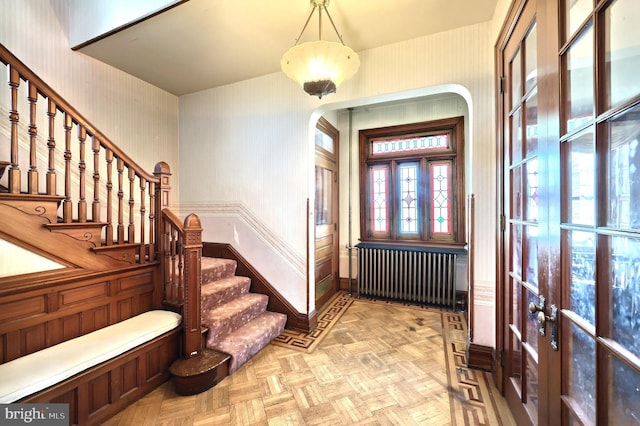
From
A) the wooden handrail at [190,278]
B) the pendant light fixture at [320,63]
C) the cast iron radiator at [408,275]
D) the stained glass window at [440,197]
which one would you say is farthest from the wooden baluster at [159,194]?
the stained glass window at [440,197]

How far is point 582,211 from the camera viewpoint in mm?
927

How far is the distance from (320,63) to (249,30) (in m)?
1.00

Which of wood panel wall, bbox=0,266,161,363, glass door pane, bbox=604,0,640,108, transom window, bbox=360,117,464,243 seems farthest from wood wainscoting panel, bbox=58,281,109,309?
transom window, bbox=360,117,464,243

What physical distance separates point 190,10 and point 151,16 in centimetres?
35

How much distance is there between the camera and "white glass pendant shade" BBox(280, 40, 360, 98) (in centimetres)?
172

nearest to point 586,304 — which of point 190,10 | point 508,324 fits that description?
point 508,324

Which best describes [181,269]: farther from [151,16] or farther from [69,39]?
[69,39]

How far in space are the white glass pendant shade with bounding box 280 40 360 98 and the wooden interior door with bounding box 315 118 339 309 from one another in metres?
1.58

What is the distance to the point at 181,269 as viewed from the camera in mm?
2201

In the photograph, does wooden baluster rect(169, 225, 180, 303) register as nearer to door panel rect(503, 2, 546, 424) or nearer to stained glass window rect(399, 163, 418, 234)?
door panel rect(503, 2, 546, 424)

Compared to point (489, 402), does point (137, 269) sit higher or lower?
higher

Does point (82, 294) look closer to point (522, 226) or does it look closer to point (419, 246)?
point (522, 226)

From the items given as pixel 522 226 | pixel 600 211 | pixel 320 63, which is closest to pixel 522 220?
pixel 522 226

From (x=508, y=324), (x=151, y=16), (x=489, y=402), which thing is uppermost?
(x=151, y=16)
